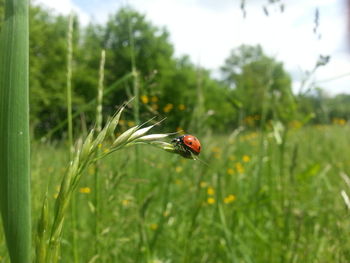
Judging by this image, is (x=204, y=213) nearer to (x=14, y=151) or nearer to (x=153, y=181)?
(x=153, y=181)

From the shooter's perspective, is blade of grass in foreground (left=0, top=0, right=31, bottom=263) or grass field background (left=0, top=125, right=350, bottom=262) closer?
blade of grass in foreground (left=0, top=0, right=31, bottom=263)

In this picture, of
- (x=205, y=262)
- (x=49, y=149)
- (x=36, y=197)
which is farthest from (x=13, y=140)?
(x=49, y=149)

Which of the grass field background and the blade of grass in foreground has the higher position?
the blade of grass in foreground

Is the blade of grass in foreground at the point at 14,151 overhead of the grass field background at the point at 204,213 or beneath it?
overhead

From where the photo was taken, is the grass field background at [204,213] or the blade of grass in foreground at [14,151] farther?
the grass field background at [204,213]

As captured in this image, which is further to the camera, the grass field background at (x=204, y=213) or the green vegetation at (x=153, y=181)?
the grass field background at (x=204, y=213)

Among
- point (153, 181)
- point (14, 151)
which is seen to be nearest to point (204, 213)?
point (153, 181)
